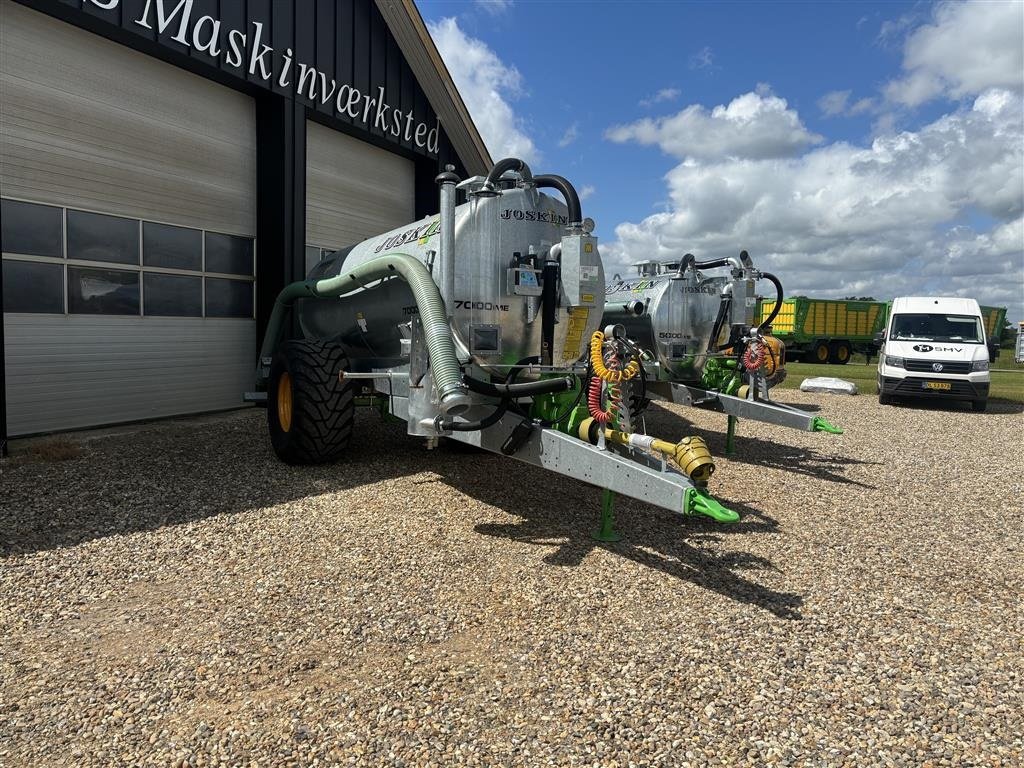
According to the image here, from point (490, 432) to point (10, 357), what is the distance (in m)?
6.64

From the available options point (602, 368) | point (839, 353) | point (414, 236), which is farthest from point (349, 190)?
point (839, 353)

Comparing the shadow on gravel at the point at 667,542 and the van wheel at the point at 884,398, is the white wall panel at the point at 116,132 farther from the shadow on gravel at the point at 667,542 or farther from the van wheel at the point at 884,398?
the van wheel at the point at 884,398

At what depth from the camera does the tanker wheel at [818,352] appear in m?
28.8

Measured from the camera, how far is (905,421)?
1179 centimetres

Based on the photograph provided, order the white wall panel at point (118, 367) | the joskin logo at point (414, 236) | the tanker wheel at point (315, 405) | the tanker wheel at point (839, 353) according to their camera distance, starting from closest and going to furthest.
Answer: the joskin logo at point (414, 236) → the tanker wheel at point (315, 405) → the white wall panel at point (118, 367) → the tanker wheel at point (839, 353)

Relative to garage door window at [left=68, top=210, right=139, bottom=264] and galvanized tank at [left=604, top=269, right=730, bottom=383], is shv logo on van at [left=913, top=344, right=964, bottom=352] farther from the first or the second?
garage door window at [left=68, top=210, right=139, bottom=264]

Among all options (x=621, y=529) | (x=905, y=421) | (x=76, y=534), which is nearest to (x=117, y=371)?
(x=76, y=534)

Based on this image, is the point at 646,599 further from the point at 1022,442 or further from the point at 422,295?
the point at 1022,442

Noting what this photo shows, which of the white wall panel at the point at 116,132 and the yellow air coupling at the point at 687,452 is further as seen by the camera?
the white wall panel at the point at 116,132

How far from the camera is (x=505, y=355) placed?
5.64 m

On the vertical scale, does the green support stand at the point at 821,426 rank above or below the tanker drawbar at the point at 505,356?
below

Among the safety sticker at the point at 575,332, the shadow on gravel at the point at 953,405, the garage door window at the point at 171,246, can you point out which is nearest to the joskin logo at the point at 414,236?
the safety sticker at the point at 575,332

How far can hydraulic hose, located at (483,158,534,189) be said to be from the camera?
5.43m

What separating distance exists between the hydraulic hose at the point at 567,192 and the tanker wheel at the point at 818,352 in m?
26.4
